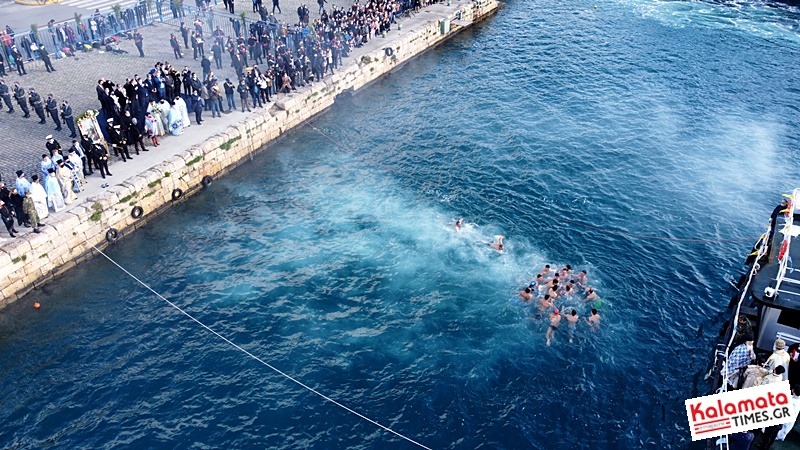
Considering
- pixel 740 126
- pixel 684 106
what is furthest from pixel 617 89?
pixel 740 126

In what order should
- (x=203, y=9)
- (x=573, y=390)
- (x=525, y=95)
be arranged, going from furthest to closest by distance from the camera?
(x=203, y=9)
(x=525, y=95)
(x=573, y=390)

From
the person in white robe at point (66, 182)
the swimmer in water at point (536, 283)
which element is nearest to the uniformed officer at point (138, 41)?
the person in white robe at point (66, 182)

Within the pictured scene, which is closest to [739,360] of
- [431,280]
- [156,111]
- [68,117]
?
[431,280]

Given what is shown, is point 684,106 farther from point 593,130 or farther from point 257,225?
point 257,225

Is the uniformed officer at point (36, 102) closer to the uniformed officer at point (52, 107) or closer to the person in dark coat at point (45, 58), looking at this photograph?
the uniformed officer at point (52, 107)

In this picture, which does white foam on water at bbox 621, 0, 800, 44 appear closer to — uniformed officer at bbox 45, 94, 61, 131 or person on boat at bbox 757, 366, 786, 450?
person on boat at bbox 757, 366, 786, 450

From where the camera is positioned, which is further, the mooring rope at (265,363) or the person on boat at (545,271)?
the person on boat at (545,271)
